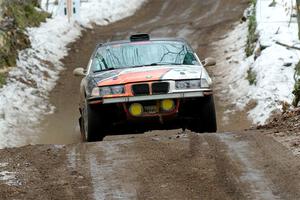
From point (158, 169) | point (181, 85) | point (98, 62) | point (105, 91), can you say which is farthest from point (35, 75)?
point (158, 169)

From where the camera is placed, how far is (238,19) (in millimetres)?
22859

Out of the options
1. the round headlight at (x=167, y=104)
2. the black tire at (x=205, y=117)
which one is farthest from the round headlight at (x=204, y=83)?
the round headlight at (x=167, y=104)

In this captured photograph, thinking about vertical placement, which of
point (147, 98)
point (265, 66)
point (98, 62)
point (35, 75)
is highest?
point (98, 62)

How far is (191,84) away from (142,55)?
4.61ft

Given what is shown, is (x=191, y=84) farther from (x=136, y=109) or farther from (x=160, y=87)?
(x=136, y=109)

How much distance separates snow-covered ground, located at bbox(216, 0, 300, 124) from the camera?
13531 millimetres

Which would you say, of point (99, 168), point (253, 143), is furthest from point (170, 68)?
point (99, 168)

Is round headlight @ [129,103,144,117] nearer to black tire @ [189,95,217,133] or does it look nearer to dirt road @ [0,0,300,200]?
black tire @ [189,95,217,133]

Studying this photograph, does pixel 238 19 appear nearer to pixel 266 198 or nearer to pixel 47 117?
pixel 47 117

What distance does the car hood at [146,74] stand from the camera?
8664mm

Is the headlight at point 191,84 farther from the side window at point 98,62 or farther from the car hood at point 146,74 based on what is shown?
the side window at point 98,62

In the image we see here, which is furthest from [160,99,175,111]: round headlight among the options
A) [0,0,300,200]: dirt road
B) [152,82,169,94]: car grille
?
[0,0,300,200]: dirt road

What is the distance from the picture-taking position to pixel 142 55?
9.82 m

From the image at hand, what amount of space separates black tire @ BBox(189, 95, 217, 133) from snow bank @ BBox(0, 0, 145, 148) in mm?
4726
